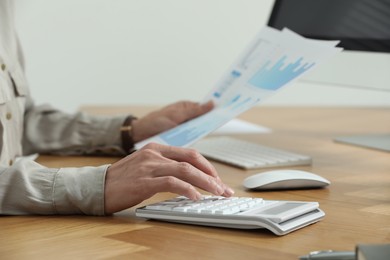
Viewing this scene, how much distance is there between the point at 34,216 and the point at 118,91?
150 cm

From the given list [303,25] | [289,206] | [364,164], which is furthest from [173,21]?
[289,206]

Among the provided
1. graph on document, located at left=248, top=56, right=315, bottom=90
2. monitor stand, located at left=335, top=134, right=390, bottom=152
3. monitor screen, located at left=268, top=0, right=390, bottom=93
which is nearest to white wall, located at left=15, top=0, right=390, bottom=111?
monitor screen, located at left=268, top=0, right=390, bottom=93

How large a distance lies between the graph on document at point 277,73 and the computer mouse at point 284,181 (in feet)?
0.63

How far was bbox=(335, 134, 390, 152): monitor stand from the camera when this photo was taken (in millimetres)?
1655

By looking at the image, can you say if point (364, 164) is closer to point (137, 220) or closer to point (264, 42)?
point (264, 42)

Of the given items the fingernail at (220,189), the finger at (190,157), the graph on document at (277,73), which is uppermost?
the graph on document at (277,73)

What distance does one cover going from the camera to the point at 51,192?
1.11m

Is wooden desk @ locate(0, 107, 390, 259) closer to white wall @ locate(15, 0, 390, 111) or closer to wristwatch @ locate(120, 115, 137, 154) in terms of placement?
wristwatch @ locate(120, 115, 137, 154)

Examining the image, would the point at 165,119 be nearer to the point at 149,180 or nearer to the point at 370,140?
the point at 370,140

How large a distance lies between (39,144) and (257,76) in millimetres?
468

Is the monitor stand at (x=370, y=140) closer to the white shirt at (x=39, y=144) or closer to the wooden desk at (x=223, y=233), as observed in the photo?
the wooden desk at (x=223, y=233)

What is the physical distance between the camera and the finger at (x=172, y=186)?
1058mm

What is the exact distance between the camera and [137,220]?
1059 millimetres

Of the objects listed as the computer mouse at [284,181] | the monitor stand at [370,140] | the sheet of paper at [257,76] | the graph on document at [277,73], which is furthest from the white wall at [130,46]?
the computer mouse at [284,181]
